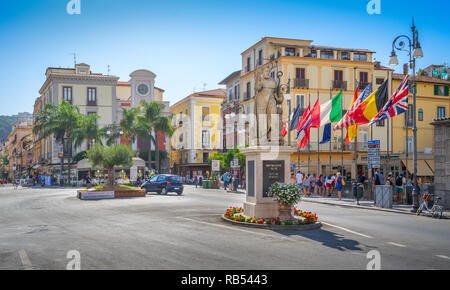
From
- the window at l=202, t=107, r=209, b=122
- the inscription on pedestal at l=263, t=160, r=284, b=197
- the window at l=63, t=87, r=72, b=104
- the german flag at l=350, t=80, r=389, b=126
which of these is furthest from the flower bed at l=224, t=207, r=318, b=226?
the window at l=63, t=87, r=72, b=104

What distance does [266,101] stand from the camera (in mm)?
14117

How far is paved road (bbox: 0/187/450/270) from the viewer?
7852 mm

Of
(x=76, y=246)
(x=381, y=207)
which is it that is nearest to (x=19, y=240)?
(x=76, y=246)

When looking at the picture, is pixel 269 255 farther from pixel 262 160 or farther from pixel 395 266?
pixel 262 160

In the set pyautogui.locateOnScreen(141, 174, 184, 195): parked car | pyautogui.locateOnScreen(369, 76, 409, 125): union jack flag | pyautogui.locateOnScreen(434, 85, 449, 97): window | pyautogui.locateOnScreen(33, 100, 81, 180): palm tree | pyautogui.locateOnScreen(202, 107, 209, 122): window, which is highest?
pyautogui.locateOnScreen(434, 85, 449, 97): window

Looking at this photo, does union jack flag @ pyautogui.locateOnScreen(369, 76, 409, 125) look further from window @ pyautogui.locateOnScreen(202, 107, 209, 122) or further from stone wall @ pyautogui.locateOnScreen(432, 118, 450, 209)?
window @ pyautogui.locateOnScreen(202, 107, 209, 122)

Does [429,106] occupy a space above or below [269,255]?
above

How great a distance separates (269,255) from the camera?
337 inches

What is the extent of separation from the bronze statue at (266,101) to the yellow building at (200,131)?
168 ft

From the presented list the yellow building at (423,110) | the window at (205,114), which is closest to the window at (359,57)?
the yellow building at (423,110)

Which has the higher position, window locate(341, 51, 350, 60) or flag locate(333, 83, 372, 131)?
window locate(341, 51, 350, 60)

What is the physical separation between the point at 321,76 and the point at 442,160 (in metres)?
28.2

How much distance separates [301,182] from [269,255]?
2254 cm

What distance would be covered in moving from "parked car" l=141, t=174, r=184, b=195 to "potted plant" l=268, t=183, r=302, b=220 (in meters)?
18.6
